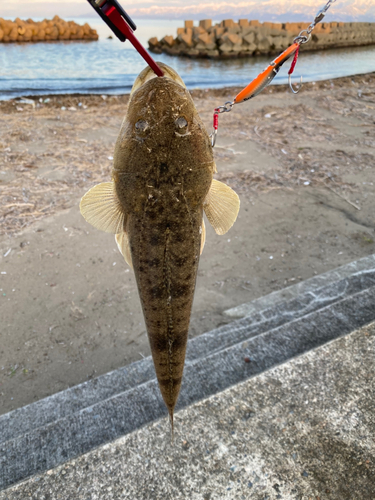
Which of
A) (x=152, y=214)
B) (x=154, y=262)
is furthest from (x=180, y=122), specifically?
(x=154, y=262)

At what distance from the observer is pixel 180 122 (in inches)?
65.7

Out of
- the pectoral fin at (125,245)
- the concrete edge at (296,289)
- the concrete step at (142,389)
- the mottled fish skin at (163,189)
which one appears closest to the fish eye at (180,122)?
the mottled fish skin at (163,189)

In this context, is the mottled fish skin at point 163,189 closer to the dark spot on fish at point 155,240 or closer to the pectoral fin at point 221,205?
the dark spot on fish at point 155,240

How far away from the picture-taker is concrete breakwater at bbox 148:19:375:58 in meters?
34.4

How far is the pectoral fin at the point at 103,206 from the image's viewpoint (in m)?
1.78

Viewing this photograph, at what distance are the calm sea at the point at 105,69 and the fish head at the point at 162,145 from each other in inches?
680

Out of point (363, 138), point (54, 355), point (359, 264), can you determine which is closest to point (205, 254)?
point (359, 264)

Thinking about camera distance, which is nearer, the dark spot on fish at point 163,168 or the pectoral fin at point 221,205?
the dark spot on fish at point 163,168

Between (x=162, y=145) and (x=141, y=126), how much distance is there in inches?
5.6

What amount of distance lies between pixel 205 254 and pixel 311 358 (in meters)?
3.29

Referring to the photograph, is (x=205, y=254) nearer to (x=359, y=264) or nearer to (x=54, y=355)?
(x=359, y=264)

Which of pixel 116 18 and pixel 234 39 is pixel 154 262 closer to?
pixel 116 18

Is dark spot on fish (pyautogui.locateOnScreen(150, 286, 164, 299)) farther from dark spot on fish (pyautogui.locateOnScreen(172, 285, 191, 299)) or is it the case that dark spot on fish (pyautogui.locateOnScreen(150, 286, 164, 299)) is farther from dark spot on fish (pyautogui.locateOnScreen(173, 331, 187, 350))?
dark spot on fish (pyautogui.locateOnScreen(173, 331, 187, 350))

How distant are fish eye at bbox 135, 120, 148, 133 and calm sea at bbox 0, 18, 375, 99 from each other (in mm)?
17306
